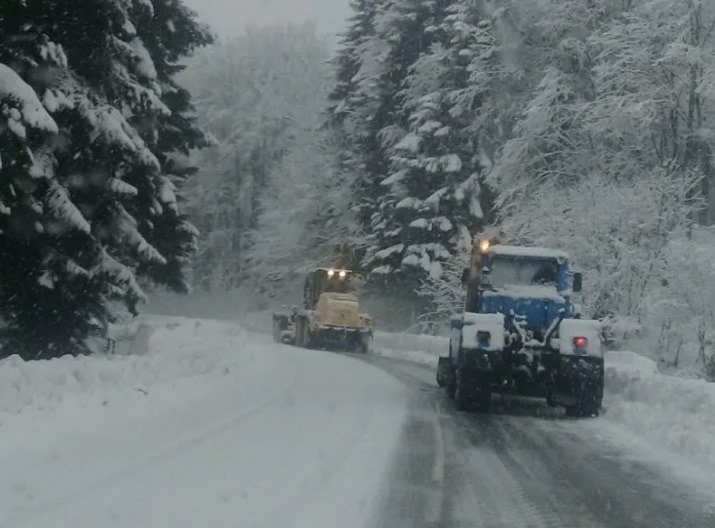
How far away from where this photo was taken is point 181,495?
700cm

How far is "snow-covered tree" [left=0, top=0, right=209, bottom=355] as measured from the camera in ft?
47.7

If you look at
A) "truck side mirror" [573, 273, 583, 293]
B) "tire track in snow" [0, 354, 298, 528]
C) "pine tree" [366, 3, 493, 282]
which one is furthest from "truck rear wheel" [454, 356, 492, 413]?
"pine tree" [366, 3, 493, 282]

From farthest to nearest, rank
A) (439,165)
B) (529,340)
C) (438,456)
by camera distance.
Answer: (439,165) < (529,340) < (438,456)

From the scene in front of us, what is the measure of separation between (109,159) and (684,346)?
15.5 metres

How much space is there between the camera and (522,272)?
52.2 ft

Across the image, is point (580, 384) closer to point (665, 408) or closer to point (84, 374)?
point (665, 408)

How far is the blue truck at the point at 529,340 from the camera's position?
13.7 meters

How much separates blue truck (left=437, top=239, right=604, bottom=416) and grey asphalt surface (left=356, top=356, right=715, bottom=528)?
2.77 feet

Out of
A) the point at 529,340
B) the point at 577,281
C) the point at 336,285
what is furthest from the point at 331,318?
the point at 529,340

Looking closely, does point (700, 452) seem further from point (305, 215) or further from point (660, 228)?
point (305, 215)

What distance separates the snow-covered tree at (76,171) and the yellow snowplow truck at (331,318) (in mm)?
15496

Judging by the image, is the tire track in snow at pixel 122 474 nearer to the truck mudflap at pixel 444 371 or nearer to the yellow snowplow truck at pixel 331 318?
the truck mudflap at pixel 444 371

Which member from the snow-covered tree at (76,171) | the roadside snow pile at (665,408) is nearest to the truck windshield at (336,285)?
the snow-covered tree at (76,171)

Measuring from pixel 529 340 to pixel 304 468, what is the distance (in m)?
6.79
